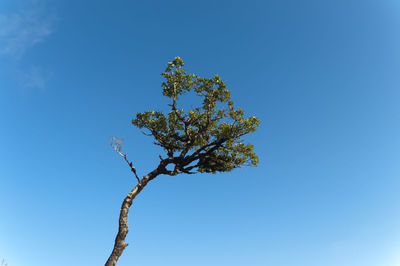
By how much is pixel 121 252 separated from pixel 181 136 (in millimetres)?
10178

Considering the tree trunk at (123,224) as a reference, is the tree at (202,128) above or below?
above

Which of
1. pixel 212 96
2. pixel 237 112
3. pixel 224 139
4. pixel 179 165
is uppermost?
pixel 212 96

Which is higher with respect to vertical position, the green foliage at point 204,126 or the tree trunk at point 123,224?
the green foliage at point 204,126

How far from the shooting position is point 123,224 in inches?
597

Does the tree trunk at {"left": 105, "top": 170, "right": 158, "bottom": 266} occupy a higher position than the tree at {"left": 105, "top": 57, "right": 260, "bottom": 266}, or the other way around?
the tree at {"left": 105, "top": 57, "right": 260, "bottom": 266}

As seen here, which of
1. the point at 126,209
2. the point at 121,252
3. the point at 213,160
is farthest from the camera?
the point at 213,160

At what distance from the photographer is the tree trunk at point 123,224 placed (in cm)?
1401

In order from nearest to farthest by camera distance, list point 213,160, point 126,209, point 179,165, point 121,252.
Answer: point 121,252 → point 126,209 → point 179,165 → point 213,160

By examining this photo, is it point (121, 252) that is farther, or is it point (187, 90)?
point (187, 90)

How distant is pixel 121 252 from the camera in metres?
14.3

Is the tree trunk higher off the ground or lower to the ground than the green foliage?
lower

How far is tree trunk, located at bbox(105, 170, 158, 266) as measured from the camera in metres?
14.0

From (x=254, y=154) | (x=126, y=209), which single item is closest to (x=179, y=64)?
(x=254, y=154)

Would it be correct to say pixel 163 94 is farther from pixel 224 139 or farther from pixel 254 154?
pixel 254 154
